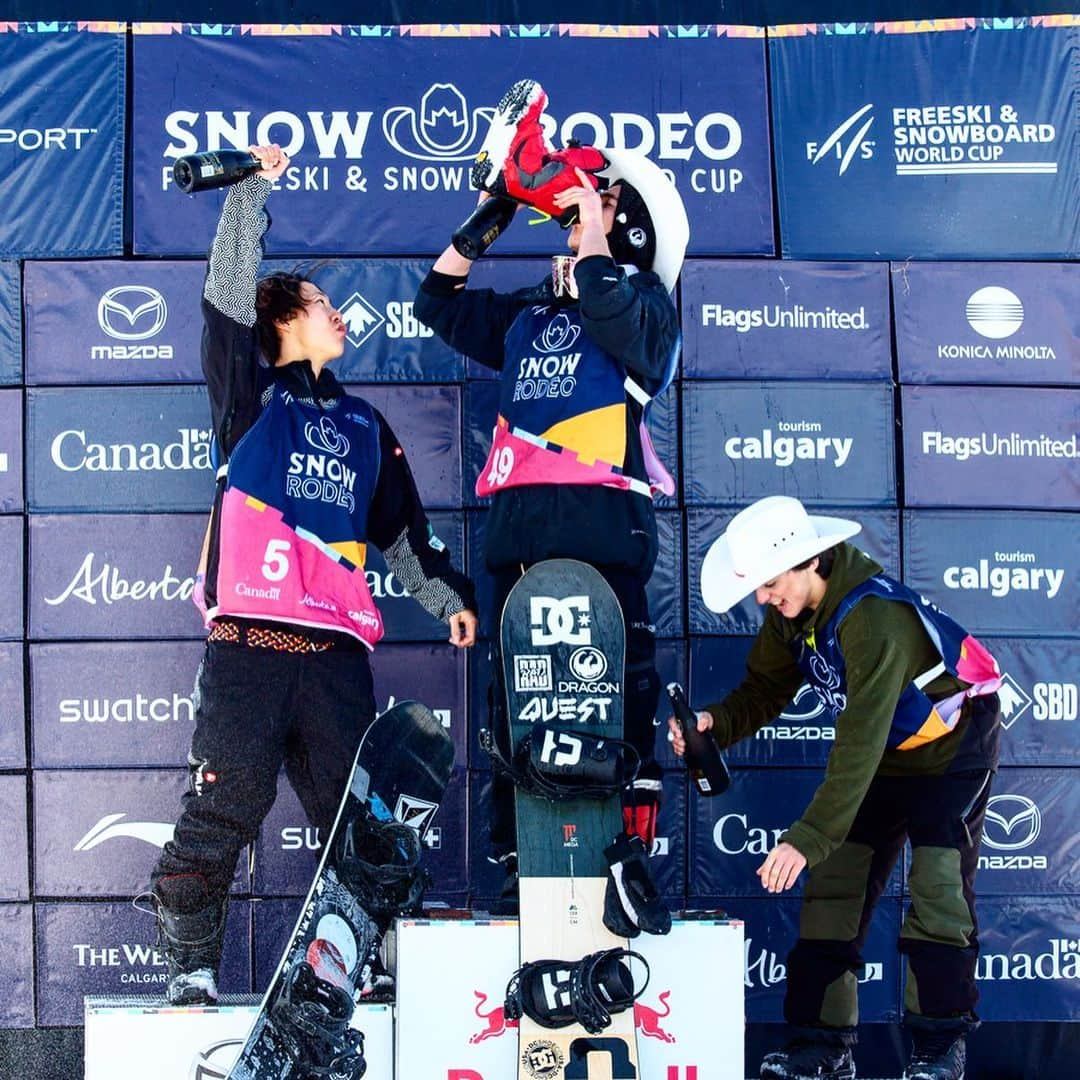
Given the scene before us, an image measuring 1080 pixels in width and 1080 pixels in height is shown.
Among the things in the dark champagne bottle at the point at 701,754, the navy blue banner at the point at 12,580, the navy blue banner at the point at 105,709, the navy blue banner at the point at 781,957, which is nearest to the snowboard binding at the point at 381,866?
the dark champagne bottle at the point at 701,754

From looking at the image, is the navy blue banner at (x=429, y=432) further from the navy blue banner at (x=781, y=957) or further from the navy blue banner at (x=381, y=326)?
the navy blue banner at (x=781, y=957)

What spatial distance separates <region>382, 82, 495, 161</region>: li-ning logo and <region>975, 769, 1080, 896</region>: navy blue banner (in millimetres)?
2334

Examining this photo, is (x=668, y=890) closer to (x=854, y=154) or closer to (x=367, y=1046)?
(x=367, y=1046)

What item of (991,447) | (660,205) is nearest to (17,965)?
(660,205)

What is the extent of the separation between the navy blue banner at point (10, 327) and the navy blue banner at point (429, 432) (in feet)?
3.05

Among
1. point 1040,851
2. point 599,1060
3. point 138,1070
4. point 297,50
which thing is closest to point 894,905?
point 1040,851

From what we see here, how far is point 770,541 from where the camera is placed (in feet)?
11.0

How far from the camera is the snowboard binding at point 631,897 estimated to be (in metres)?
3.12

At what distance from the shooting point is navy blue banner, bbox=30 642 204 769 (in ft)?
13.4

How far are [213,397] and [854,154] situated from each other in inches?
79.7

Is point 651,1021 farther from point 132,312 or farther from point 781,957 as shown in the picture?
point 132,312

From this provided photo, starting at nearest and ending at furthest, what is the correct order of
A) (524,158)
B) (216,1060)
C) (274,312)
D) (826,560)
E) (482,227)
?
(216,1060) < (826,560) < (524,158) < (274,312) < (482,227)

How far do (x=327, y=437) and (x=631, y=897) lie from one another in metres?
1.28

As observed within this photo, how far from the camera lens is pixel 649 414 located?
13.9 feet
